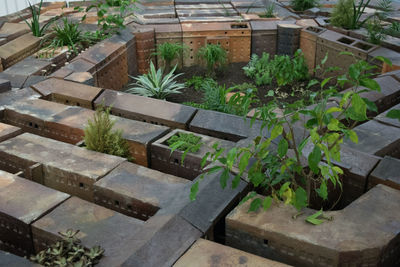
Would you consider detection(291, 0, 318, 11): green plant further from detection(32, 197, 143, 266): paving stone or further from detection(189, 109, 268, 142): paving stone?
detection(32, 197, 143, 266): paving stone

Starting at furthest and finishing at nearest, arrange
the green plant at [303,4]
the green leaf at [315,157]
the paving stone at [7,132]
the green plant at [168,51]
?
the green plant at [303,4]
the green plant at [168,51]
the paving stone at [7,132]
the green leaf at [315,157]

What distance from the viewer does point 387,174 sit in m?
3.21

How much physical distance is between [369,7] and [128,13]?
15.1 ft

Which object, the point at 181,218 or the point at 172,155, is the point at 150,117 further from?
the point at 181,218

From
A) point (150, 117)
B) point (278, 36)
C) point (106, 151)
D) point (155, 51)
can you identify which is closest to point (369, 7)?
point (278, 36)

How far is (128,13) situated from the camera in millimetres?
8023

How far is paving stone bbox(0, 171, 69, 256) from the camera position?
2943 mm

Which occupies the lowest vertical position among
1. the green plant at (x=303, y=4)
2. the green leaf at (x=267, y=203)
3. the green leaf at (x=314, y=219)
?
the green leaf at (x=314, y=219)

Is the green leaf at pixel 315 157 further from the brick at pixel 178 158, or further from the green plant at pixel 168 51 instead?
the green plant at pixel 168 51

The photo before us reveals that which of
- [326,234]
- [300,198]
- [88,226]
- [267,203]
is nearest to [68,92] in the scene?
[88,226]

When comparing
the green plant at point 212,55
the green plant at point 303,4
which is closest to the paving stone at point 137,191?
the green plant at point 212,55

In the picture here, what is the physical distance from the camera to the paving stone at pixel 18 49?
19.8ft

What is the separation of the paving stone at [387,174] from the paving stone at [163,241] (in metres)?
1.34

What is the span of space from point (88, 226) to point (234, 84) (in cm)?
380
